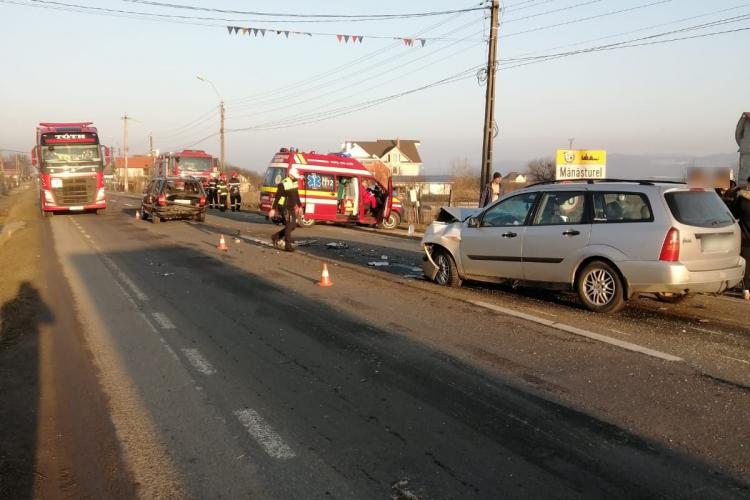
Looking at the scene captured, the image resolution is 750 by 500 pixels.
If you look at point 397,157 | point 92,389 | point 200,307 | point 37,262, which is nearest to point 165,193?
point 37,262

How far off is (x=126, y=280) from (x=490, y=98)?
1262cm

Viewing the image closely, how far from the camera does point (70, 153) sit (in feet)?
84.7

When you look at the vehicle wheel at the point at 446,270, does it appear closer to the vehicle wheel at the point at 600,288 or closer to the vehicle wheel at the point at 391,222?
the vehicle wheel at the point at 600,288

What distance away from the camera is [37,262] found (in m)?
13.7

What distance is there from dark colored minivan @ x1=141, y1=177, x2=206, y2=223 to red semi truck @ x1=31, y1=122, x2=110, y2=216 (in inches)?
148

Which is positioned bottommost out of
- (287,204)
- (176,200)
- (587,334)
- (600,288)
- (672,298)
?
(587,334)

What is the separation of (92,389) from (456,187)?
201 feet

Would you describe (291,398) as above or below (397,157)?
below

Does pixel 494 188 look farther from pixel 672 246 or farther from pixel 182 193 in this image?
pixel 182 193

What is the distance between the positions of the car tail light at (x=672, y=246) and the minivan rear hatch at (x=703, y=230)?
0.05m

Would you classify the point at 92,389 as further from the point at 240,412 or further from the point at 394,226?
the point at 394,226

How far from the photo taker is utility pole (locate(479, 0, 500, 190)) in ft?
63.5

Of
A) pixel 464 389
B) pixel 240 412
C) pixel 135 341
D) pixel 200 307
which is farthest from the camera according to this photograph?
pixel 200 307

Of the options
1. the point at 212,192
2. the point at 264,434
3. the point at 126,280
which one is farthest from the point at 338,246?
the point at 212,192
